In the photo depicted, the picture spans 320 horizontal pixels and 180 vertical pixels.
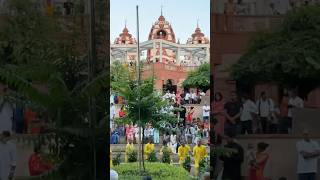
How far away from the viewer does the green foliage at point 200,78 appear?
790cm

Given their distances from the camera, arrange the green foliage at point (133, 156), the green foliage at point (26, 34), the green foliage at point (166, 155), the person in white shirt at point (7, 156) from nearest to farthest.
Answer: the green foliage at point (26, 34)
the person in white shirt at point (7, 156)
the green foliage at point (133, 156)
the green foliage at point (166, 155)

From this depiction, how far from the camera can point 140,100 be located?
809 cm

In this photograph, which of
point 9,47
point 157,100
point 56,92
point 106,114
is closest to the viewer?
point 56,92

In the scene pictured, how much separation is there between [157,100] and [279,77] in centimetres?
169

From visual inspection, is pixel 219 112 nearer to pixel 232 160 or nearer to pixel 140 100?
pixel 232 160

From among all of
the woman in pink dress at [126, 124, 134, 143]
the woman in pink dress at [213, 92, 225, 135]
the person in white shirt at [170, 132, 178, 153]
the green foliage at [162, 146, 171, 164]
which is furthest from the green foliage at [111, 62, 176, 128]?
the woman in pink dress at [213, 92, 225, 135]

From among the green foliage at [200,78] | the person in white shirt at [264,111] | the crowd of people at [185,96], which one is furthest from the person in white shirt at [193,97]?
the person in white shirt at [264,111]

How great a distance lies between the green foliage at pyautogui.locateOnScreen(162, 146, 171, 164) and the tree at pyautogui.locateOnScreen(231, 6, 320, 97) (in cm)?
150

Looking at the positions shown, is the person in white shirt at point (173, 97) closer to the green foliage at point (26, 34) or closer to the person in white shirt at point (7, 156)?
the green foliage at point (26, 34)

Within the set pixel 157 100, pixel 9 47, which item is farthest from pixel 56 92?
pixel 157 100

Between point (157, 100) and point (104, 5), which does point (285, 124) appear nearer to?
point (157, 100)

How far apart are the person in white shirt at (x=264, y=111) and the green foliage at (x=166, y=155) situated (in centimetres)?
141

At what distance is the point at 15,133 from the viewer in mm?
7391

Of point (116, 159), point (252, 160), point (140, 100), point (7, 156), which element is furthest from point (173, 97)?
point (7, 156)
